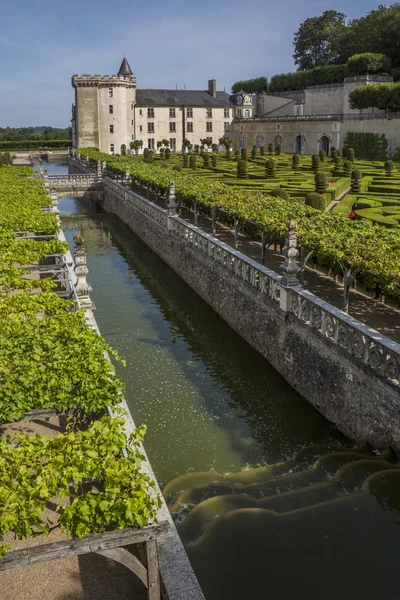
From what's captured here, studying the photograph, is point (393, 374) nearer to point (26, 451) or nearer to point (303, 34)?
point (26, 451)

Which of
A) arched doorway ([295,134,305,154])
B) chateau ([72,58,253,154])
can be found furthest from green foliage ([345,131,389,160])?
chateau ([72,58,253,154])

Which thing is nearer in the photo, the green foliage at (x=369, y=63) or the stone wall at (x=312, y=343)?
the stone wall at (x=312, y=343)

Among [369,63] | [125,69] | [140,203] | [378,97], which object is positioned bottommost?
[140,203]

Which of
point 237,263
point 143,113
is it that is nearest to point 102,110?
point 143,113

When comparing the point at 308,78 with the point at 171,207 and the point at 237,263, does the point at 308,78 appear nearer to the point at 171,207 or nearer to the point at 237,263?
the point at 171,207

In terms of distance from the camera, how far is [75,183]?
46.0 meters

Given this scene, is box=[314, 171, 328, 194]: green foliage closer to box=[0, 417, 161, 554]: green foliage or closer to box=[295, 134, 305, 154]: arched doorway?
box=[0, 417, 161, 554]: green foliage

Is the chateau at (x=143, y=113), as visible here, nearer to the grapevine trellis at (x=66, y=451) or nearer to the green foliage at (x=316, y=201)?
the green foliage at (x=316, y=201)

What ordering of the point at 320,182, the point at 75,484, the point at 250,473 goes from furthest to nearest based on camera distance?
the point at 320,182 → the point at 250,473 → the point at 75,484

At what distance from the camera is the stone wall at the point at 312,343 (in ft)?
33.6

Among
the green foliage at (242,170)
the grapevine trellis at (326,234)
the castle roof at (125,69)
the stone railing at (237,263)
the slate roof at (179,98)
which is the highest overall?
the castle roof at (125,69)

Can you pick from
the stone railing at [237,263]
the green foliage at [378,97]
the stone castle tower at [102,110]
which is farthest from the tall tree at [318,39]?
the stone railing at [237,263]

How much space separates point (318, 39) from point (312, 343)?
289ft

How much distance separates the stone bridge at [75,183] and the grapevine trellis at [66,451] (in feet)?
114
